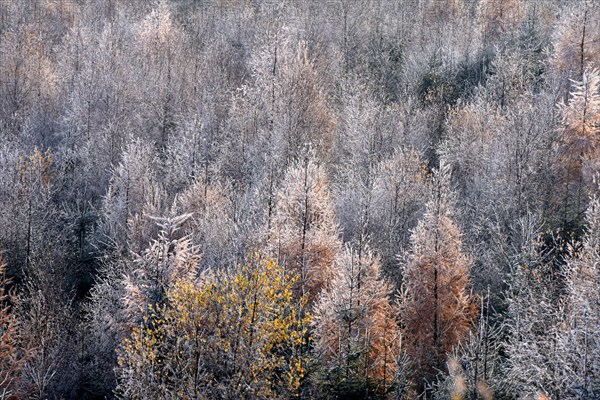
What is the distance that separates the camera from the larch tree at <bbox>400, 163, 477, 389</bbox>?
83.5ft

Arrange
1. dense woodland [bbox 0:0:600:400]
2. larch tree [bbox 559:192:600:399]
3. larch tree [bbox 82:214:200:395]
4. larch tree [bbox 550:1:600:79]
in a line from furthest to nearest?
larch tree [bbox 550:1:600:79] → larch tree [bbox 82:214:200:395] → dense woodland [bbox 0:0:600:400] → larch tree [bbox 559:192:600:399]

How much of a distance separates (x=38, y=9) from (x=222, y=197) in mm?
31705

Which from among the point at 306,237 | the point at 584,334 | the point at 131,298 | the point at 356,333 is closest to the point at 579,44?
the point at 306,237

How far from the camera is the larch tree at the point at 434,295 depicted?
2545 cm

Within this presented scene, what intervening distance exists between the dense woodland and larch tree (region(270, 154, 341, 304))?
3.7 inches

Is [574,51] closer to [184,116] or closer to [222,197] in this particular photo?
Answer: [222,197]

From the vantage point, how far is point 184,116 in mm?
42844

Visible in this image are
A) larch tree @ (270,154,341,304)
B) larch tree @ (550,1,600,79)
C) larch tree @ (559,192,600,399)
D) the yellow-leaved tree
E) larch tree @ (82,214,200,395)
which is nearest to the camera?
larch tree @ (559,192,600,399)

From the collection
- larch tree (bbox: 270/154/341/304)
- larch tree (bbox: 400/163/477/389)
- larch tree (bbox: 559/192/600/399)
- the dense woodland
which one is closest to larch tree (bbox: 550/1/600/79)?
the dense woodland

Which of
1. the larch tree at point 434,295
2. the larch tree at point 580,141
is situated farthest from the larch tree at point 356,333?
the larch tree at point 580,141

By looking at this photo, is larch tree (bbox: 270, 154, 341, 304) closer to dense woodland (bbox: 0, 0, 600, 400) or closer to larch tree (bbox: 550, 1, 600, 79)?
dense woodland (bbox: 0, 0, 600, 400)

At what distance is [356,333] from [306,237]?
480cm

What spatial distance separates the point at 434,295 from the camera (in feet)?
83.8

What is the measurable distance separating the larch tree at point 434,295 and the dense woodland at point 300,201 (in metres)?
0.09
